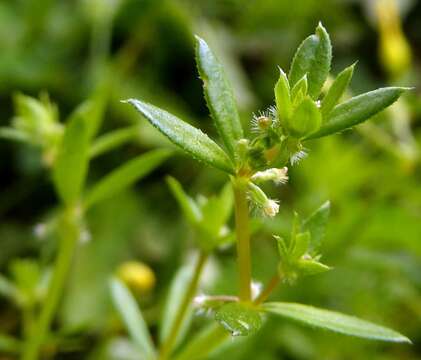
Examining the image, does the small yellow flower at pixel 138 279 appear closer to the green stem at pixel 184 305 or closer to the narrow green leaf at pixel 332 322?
the green stem at pixel 184 305

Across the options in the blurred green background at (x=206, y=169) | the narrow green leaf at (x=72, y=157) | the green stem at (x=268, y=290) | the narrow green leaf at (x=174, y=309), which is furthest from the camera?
the blurred green background at (x=206, y=169)

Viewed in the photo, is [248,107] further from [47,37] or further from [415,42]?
[415,42]

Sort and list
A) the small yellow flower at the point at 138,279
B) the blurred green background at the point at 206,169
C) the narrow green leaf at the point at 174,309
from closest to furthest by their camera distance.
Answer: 1. the narrow green leaf at the point at 174,309
2. the small yellow flower at the point at 138,279
3. the blurred green background at the point at 206,169

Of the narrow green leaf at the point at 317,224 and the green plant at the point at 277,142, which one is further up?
the green plant at the point at 277,142

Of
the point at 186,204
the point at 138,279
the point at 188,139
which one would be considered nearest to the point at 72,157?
the point at 186,204

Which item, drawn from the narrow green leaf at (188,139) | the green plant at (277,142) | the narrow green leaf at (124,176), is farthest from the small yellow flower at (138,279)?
the narrow green leaf at (188,139)

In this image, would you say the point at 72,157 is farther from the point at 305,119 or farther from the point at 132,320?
the point at 305,119
